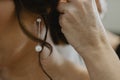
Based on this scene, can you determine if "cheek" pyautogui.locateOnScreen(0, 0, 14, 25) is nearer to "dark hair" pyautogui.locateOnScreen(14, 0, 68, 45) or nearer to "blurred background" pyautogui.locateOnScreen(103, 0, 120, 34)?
"dark hair" pyautogui.locateOnScreen(14, 0, 68, 45)

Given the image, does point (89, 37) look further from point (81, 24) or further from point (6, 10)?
point (6, 10)

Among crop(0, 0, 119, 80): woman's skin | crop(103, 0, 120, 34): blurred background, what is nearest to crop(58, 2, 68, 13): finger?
crop(0, 0, 119, 80): woman's skin

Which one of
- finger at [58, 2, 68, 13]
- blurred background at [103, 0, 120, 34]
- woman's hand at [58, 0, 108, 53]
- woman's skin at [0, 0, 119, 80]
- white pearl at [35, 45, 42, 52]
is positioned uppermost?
finger at [58, 2, 68, 13]

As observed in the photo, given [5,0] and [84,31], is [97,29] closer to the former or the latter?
[84,31]

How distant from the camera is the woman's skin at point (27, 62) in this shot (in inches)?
43.9

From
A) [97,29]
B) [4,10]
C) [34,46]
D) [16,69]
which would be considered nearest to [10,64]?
[16,69]

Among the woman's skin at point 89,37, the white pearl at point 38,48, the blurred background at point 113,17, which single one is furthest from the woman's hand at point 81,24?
the blurred background at point 113,17

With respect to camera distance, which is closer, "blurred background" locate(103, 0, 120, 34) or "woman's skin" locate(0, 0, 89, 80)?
"woman's skin" locate(0, 0, 89, 80)

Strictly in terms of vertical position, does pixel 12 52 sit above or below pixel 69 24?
below

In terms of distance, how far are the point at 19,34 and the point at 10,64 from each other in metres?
0.18

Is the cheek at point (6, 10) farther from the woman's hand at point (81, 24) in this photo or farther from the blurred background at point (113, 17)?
the blurred background at point (113, 17)

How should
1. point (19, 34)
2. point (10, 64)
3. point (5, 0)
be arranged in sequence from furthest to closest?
point (10, 64)
point (19, 34)
point (5, 0)

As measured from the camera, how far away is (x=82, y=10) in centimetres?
105

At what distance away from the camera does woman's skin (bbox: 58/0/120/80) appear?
3.46 ft
